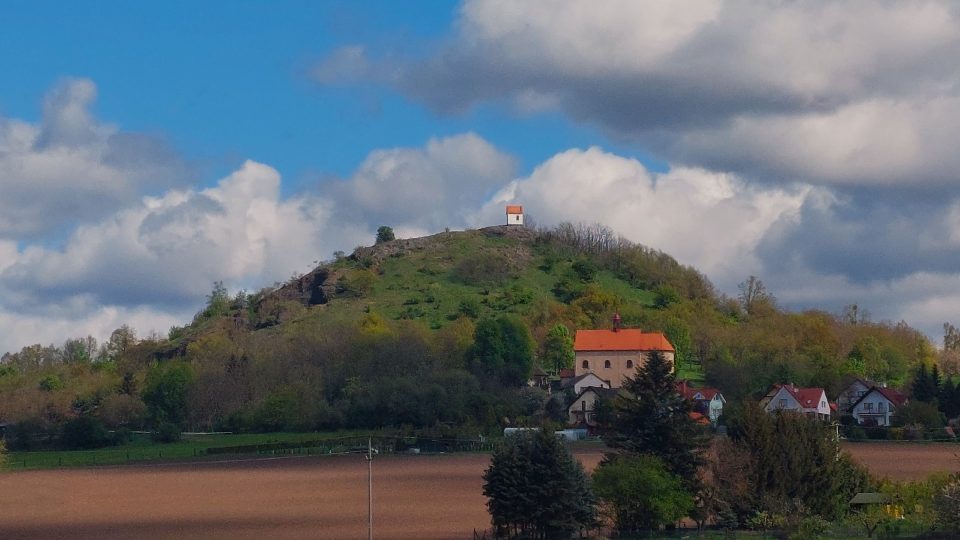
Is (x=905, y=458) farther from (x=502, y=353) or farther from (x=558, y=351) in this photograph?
(x=558, y=351)

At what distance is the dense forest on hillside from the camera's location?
120938 mm

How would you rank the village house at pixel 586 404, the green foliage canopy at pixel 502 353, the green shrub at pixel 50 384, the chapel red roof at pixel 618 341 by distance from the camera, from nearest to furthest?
the village house at pixel 586 404
the green foliage canopy at pixel 502 353
the chapel red roof at pixel 618 341
the green shrub at pixel 50 384

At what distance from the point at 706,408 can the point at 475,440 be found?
959 inches

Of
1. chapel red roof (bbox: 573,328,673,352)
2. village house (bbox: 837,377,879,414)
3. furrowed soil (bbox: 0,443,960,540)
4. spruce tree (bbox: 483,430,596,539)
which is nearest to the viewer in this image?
spruce tree (bbox: 483,430,596,539)

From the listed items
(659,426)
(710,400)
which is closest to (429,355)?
(710,400)

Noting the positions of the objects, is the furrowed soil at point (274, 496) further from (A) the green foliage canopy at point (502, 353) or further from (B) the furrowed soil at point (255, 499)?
(A) the green foliage canopy at point (502, 353)

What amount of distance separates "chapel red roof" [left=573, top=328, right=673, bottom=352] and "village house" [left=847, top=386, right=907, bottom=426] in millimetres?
24729

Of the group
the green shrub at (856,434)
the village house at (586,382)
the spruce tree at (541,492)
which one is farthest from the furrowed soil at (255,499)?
the village house at (586,382)

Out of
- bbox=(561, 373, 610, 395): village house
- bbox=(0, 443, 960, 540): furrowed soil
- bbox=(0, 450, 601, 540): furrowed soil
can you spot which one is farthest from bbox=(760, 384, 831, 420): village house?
bbox=(0, 450, 601, 540): furrowed soil

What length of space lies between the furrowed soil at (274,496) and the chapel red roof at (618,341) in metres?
38.3

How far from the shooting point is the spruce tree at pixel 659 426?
56094mm

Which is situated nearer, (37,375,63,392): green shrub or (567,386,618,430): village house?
(567,386,618,430): village house

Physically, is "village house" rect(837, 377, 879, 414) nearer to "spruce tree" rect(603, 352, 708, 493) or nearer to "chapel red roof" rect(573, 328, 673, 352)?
"chapel red roof" rect(573, 328, 673, 352)

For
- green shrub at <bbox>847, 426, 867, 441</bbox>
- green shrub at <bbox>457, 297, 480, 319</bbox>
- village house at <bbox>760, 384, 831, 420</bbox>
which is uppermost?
green shrub at <bbox>457, 297, 480, 319</bbox>
